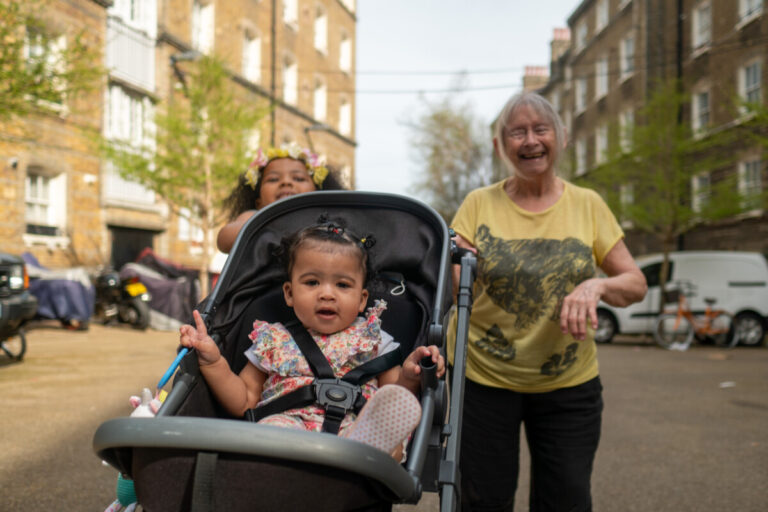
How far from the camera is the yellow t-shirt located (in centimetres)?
281

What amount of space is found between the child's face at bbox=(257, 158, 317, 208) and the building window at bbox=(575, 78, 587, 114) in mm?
34186

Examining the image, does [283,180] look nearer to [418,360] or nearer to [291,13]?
[418,360]

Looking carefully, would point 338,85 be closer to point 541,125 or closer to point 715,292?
point 715,292

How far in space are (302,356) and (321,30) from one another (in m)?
34.6

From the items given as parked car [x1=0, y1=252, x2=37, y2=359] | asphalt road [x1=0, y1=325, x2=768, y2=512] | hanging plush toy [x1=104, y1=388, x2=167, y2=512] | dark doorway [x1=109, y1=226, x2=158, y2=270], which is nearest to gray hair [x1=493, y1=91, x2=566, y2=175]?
hanging plush toy [x1=104, y1=388, x2=167, y2=512]

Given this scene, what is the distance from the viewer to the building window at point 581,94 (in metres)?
36.0

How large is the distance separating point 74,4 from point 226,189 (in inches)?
226

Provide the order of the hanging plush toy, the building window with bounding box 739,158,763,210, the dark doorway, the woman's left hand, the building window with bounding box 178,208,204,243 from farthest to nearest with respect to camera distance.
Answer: the building window with bounding box 178,208,204,243, the dark doorway, the building window with bounding box 739,158,763,210, the woman's left hand, the hanging plush toy

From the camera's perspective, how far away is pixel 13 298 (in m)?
8.06

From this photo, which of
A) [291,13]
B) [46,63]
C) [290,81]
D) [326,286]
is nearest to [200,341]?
[326,286]

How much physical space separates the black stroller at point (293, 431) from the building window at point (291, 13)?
96.2 feet

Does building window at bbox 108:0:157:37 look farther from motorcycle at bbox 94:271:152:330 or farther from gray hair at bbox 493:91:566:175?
gray hair at bbox 493:91:566:175

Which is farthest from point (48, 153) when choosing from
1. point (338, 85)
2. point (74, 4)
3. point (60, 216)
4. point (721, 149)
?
point (338, 85)

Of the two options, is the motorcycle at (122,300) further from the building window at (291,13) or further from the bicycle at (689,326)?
the building window at (291,13)
